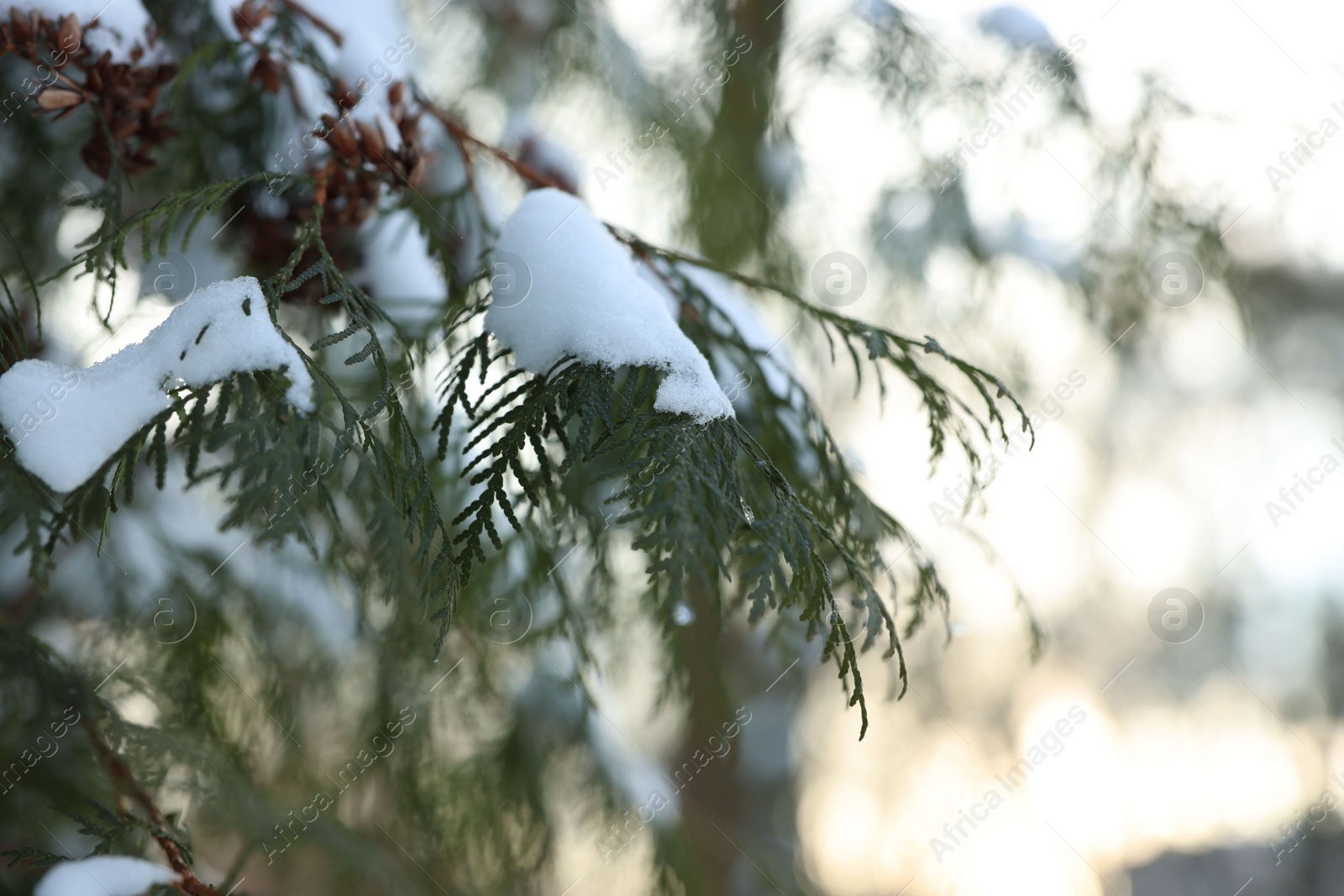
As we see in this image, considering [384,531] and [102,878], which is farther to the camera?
[102,878]

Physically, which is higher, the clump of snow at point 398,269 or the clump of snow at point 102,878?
the clump of snow at point 398,269

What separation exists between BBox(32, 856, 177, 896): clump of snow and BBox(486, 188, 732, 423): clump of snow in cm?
57

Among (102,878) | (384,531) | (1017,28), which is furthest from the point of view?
(1017,28)

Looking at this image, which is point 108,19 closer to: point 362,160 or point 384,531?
point 362,160

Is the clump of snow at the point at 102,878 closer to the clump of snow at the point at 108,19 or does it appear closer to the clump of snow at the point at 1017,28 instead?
the clump of snow at the point at 108,19

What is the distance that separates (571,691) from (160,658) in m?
0.68

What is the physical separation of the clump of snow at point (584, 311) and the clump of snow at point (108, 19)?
0.52m

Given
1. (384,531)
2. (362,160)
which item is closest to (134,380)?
(384,531)

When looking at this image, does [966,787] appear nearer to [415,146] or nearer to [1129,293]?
[1129,293]

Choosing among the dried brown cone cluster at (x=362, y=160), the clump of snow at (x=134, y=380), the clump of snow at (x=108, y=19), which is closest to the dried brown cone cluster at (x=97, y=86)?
the clump of snow at (x=108, y=19)

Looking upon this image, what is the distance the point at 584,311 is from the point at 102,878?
0.64m

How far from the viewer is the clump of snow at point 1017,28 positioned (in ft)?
5.14

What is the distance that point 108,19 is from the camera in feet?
3.07

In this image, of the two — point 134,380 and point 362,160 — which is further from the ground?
point 362,160
